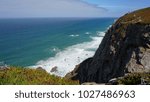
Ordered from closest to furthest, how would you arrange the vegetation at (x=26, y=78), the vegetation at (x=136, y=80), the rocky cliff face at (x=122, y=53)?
the vegetation at (x=26, y=78)
the vegetation at (x=136, y=80)
the rocky cliff face at (x=122, y=53)

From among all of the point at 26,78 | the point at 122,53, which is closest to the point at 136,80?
the point at 26,78

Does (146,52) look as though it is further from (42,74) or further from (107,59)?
(42,74)

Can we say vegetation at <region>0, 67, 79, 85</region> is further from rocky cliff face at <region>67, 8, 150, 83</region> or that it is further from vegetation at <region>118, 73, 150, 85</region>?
rocky cliff face at <region>67, 8, 150, 83</region>

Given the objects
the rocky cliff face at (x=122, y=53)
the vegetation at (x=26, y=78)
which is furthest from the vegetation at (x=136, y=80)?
the rocky cliff face at (x=122, y=53)

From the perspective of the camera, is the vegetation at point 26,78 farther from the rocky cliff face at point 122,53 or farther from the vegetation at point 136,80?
the rocky cliff face at point 122,53

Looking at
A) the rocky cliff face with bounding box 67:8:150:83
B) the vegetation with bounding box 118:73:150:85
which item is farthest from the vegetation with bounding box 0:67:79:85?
the rocky cliff face with bounding box 67:8:150:83
